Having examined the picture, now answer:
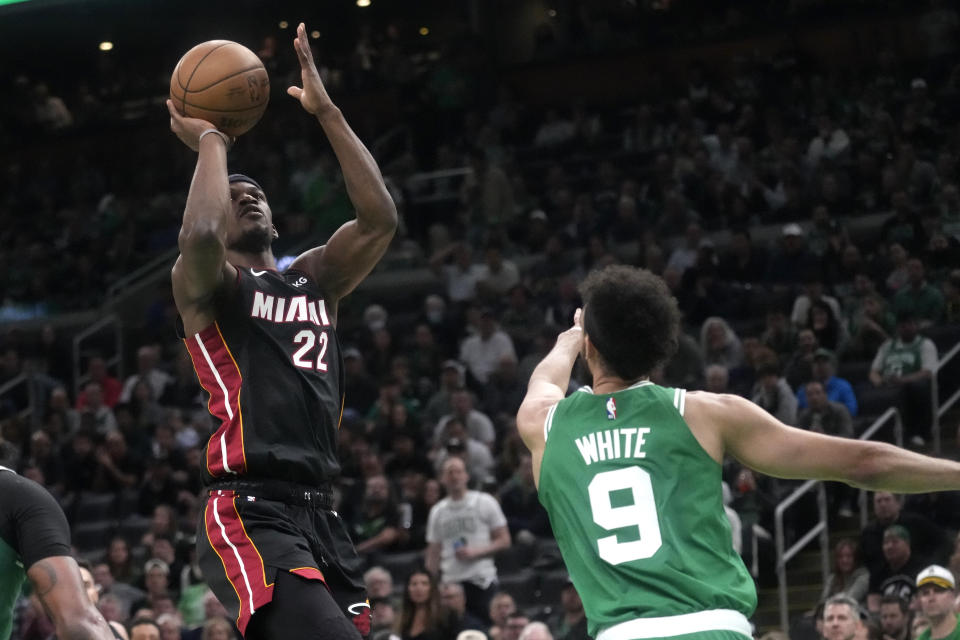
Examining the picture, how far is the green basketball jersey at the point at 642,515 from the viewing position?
3.86 m

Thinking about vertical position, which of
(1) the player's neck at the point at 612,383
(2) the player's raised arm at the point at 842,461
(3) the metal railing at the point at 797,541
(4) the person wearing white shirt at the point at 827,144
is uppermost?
(4) the person wearing white shirt at the point at 827,144

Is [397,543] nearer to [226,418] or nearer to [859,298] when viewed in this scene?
[859,298]

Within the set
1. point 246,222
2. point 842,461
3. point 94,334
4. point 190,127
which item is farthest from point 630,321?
point 94,334

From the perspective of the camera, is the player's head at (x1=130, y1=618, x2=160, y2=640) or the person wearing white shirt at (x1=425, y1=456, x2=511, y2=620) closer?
the player's head at (x1=130, y1=618, x2=160, y2=640)

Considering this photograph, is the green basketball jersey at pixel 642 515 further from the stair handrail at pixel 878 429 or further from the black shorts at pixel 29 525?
the stair handrail at pixel 878 429

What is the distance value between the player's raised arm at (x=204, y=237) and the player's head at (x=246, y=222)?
23 centimetres

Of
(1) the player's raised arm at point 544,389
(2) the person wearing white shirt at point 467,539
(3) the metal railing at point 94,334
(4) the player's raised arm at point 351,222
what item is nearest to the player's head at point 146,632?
(2) the person wearing white shirt at point 467,539

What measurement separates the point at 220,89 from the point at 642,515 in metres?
2.41

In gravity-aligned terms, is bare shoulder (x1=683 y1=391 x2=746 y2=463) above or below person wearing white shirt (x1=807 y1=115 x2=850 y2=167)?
below

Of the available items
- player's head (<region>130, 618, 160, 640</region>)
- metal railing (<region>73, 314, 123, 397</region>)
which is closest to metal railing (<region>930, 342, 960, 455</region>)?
player's head (<region>130, 618, 160, 640</region>)

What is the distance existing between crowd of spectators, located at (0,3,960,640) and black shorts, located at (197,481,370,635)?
222 inches

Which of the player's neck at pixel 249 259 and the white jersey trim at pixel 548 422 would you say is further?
the player's neck at pixel 249 259

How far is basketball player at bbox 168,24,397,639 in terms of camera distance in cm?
480

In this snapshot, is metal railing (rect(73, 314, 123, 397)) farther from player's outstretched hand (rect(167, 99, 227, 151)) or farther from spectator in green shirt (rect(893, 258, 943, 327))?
player's outstretched hand (rect(167, 99, 227, 151))
